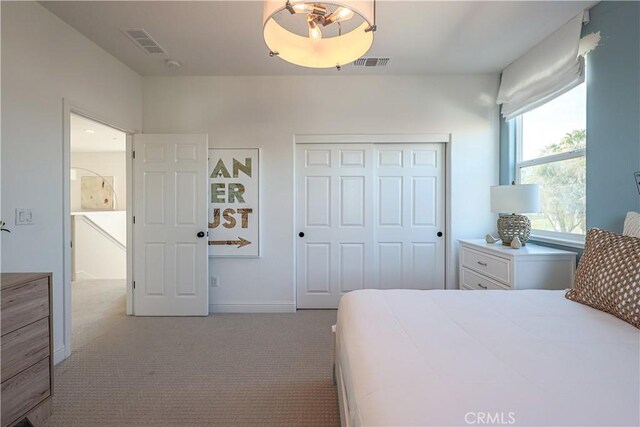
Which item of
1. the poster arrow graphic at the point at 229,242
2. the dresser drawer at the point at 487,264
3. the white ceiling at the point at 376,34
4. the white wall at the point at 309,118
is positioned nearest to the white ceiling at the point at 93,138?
the white wall at the point at 309,118

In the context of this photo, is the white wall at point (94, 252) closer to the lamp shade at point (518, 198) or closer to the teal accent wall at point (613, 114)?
the lamp shade at point (518, 198)

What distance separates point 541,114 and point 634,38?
3.04 ft

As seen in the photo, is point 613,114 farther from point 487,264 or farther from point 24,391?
point 24,391

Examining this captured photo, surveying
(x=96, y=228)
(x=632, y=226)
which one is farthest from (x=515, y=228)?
(x=96, y=228)

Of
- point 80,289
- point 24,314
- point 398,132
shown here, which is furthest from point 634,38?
point 80,289

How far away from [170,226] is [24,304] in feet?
5.73

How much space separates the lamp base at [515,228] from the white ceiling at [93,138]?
4.79m

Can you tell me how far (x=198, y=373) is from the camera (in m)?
2.05

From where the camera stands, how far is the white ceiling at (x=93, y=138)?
173 inches

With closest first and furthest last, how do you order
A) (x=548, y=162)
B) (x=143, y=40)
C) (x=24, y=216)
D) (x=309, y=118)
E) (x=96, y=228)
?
(x=24, y=216)
(x=143, y=40)
(x=548, y=162)
(x=309, y=118)
(x=96, y=228)

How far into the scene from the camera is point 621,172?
6.45ft

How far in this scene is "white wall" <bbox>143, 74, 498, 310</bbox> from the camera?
324cm

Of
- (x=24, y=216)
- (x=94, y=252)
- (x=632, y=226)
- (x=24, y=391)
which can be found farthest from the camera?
(x=94, y=252)

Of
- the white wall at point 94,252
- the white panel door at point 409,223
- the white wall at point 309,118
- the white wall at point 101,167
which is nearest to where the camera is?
the white wall at point 309,118
